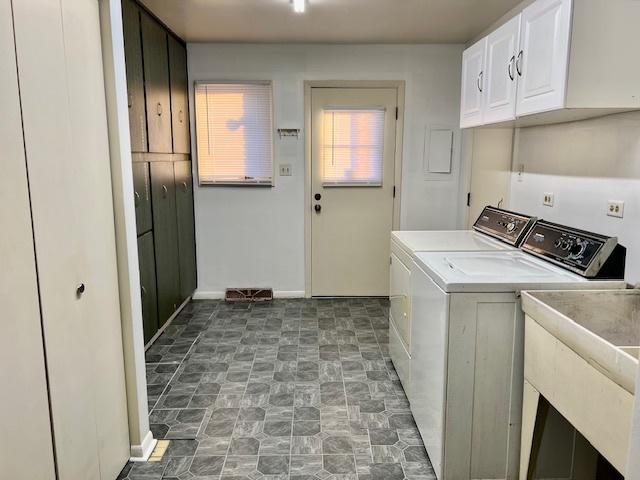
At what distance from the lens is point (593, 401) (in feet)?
4.22

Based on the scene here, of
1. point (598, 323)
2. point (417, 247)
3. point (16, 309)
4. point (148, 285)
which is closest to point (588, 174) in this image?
point (417, 247)

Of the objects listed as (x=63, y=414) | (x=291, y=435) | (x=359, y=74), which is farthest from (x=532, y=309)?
(x=359, y=74)

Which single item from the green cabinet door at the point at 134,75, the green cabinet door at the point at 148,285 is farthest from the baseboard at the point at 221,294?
the green cabinet door at the point at 134,75

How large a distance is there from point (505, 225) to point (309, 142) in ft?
7.08

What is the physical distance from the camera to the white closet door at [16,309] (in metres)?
1.24

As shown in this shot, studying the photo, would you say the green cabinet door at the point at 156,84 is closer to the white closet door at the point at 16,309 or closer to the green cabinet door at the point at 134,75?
the green cabinet door at the point at 134,75

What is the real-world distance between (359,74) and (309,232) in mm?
1570

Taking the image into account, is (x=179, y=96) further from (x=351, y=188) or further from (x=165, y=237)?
(x=351, y=188)

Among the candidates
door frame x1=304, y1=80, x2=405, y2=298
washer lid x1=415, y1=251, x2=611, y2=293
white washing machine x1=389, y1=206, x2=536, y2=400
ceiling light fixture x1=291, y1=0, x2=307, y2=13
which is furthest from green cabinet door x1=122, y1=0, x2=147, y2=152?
washer lid x1=415, y1=251, x2=611, y2=293

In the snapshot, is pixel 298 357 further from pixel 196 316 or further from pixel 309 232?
pixel 309 232

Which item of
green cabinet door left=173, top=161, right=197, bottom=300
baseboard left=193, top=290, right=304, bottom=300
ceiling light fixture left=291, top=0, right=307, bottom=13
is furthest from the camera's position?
baseboard left=193, top=290, right=304, bottom=300

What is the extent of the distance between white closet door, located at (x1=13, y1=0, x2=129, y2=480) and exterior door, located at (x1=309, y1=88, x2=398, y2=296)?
8.74 feet

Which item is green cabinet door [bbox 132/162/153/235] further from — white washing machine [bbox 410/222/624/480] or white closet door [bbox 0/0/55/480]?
white washing machine [bbox 410/222/624/480]

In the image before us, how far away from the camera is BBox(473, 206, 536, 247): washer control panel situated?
8.25 feet
